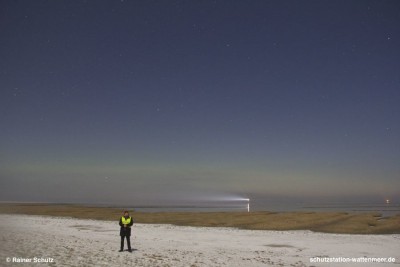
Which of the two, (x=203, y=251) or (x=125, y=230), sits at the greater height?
(x=125, y=230)

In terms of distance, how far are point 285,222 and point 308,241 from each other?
16.3 metres

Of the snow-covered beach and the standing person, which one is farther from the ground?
the standing person

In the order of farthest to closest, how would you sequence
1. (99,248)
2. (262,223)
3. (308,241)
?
1. (262,223)
2. (308,241)
3. (99,248)

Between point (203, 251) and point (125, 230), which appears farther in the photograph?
point (203, 251)

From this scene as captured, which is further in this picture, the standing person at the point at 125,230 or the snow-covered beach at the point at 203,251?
the standing person at the point at 125,230

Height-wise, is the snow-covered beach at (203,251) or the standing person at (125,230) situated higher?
the standing person at (125,230)

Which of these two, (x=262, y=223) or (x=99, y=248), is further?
(x=262, y=223)

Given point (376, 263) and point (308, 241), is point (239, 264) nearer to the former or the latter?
point (376, 263)

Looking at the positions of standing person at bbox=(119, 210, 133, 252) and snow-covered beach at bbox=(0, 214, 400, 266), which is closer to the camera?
snow-covered beach at bbox=(0, 214, 400, 266)

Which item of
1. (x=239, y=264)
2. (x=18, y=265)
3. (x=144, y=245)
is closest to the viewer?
(x=18, y=265)

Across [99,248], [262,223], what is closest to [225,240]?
[99,248]

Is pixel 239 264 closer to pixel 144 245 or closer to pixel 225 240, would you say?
pixel 144 245

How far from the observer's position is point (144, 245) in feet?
81.8

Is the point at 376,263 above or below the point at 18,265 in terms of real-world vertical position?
below
